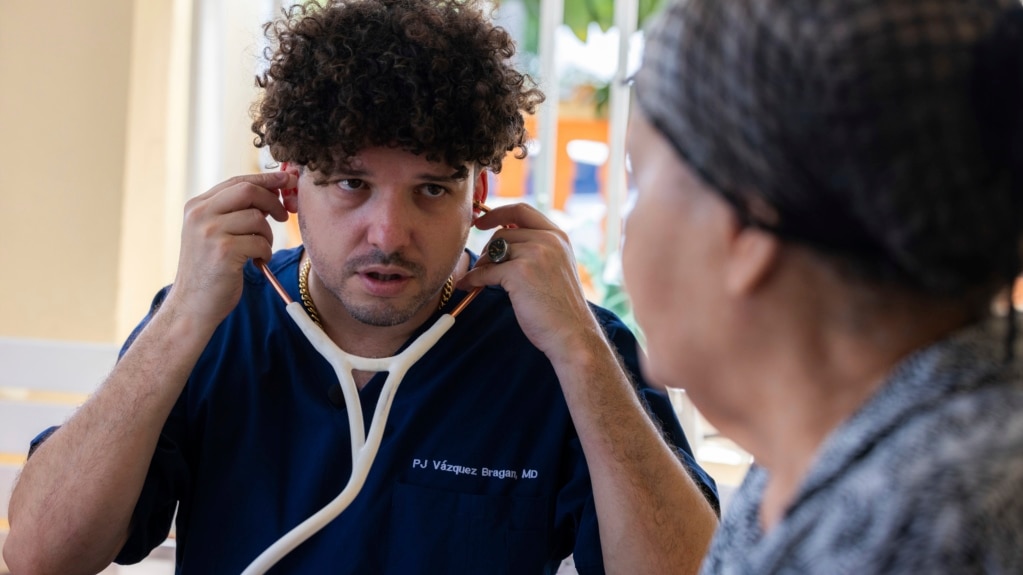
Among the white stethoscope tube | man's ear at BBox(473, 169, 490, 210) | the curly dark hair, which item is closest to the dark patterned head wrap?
the white stethoscope tube

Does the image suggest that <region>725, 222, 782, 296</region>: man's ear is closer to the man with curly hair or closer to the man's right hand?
the man with curly hair

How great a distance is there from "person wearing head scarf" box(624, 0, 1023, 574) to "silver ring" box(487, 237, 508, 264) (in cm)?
73

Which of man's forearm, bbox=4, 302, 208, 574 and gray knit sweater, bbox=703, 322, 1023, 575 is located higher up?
gray knit sweater, bbox=703, 322, 1023, 575

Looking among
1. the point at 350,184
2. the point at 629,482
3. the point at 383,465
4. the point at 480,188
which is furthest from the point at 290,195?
the point at 629,482

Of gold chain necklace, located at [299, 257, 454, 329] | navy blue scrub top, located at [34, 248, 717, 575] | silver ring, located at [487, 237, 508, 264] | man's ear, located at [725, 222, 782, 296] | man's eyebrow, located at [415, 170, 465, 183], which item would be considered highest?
man's eyebrow, located at [415, 170, 465, 183]

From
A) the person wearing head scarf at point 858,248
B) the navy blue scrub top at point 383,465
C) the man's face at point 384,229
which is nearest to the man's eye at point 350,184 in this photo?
the man's face at point 384,229

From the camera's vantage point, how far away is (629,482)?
4.07 feet

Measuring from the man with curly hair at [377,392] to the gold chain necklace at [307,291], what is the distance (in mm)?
10

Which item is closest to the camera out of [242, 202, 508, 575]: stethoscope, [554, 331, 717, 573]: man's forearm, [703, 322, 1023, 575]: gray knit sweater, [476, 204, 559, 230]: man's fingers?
[703, 322, 1023, 575]: gray knit sweater

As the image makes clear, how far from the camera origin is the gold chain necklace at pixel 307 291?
1.42 metres

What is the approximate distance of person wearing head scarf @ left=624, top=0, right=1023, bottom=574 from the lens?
0.48 meters

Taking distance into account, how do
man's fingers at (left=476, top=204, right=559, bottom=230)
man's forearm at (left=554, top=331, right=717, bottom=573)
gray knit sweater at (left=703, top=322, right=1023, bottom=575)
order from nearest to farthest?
gray knit sweater at (left=703, top=322, right=1023, bottom=575) → man's forearm at (left=554, top=331, right=717, bottom=573) → man's fingers at (left=476, top=204, right=559, bottom=230)

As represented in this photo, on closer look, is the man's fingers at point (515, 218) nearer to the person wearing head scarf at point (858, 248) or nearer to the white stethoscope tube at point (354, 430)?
the white stethoscope tube at point (354, 430)

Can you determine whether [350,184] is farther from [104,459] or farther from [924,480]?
[924,480]
